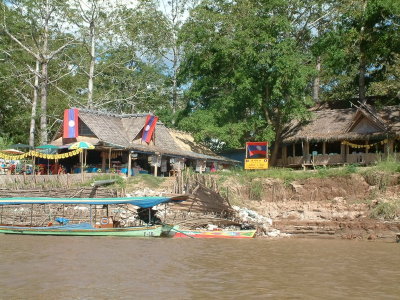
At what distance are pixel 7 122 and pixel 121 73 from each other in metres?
9.37

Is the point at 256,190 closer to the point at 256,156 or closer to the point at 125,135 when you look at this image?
the point at 256,156

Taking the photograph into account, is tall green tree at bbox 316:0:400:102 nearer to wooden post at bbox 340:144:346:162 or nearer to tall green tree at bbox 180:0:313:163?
tall green tree at bbox 180:0:313:163

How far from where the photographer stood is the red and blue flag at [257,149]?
29422 mm

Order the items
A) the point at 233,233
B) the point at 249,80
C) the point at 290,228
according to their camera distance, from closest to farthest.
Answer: the point at 233,233 → the point at 290,228 → the point at 249,80

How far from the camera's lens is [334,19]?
109 feet

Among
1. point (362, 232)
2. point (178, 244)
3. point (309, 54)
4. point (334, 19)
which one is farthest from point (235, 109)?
point (178, 244)

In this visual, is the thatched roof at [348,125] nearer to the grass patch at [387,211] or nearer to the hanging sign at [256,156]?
the hanging sign at [256,156]

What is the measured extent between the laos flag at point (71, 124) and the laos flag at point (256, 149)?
959cm

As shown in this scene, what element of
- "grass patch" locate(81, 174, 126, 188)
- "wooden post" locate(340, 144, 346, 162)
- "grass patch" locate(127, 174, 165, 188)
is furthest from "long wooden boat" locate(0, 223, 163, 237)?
"wooden post" locate(340, 144, 346, 162)

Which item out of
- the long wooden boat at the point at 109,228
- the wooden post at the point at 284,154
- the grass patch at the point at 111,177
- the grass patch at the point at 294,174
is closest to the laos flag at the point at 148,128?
the grass patch at the point at 111,177

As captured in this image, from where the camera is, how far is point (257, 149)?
29.7 metres

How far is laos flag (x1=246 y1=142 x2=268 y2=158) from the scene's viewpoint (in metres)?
29.4

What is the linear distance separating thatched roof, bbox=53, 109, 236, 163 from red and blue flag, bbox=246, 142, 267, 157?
391 cm

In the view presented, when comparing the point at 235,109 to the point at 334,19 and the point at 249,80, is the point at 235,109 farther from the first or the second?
the point at 334,19
